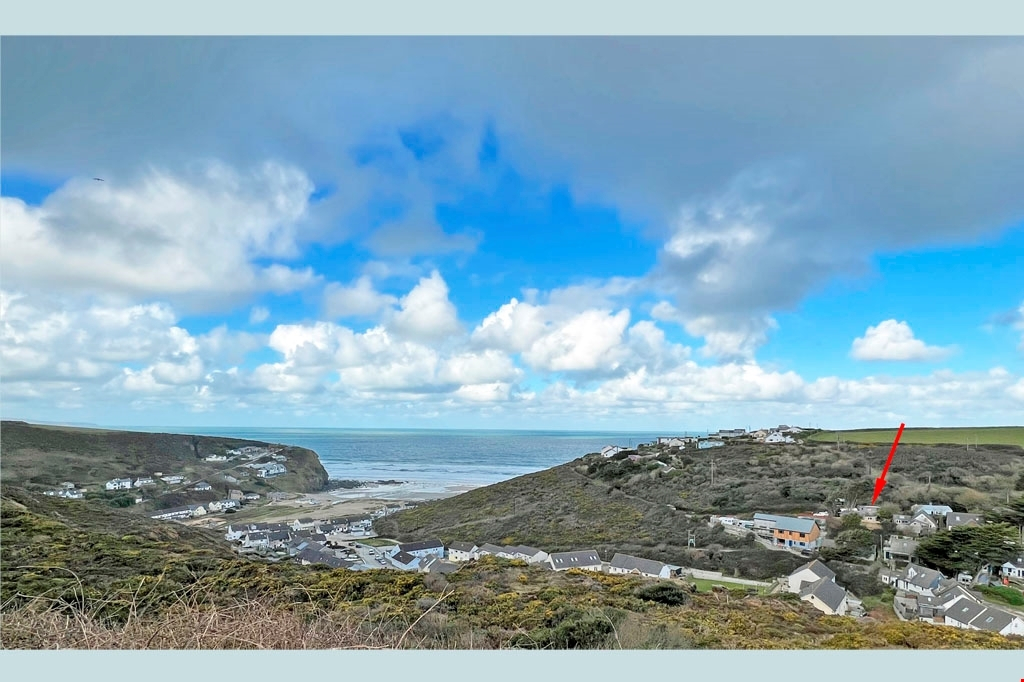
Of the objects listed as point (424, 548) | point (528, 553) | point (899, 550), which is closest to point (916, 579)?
point (899, 550)

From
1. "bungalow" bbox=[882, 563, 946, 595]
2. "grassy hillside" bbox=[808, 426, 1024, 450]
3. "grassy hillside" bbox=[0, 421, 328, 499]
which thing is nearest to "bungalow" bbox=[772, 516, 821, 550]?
"bungalow" bbox=[882, 563, 946, 595]

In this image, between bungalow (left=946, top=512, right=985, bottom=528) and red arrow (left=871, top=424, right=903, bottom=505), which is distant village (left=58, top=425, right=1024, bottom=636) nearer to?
bungalow (left=946, top=512, right=985, bottom=528)

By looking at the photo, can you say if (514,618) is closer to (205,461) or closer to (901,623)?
(901,623)

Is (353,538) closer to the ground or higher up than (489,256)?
closer to the ground

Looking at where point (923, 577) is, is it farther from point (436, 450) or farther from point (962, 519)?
point (436, 450)

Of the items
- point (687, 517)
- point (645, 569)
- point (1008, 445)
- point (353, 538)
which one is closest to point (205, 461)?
point (353, 538)
